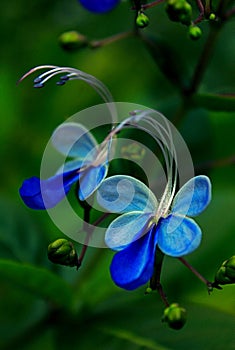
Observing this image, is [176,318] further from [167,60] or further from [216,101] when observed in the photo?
[167,60]

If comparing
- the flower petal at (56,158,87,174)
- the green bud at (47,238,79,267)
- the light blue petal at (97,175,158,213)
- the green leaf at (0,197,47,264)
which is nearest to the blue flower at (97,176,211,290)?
the light blue petal at (97,175,158,213)

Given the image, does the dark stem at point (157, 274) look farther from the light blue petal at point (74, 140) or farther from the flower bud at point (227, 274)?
the light blue petal at point (74, 140)

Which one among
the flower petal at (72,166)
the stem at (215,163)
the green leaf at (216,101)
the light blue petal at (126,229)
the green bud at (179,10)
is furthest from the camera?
the stem at (215,163)

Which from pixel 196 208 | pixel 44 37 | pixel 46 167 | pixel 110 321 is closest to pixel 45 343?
pixel 110 321

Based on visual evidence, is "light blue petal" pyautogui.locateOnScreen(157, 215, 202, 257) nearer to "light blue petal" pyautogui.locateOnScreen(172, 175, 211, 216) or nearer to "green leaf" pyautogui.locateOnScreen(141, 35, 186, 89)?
"light blue petal" pyautogui.locateOnScreen(172, 175, 211, 216)

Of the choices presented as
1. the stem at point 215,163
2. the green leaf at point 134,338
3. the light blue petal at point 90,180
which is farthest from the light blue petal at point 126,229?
the stem at point 215,163

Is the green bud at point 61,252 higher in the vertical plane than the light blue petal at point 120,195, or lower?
lower
